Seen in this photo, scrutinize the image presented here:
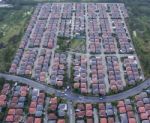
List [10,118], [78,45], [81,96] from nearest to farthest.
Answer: [10,118]
[81,96]
[78,45]

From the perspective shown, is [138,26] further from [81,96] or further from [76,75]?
[81,96]

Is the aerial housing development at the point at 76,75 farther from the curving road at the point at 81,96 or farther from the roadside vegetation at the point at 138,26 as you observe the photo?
the roadside vegetation at the point at 138,26

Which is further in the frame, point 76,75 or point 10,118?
point 76,75

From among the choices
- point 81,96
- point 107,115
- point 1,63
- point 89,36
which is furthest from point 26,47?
point 107,115

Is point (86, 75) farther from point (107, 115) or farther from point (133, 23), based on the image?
point (133, 23)

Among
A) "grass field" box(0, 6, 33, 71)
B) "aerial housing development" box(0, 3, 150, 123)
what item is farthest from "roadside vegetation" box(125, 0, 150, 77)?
"grass field" box(0, 6, 33, 71)

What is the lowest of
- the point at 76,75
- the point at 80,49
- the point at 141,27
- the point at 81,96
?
the point at 141,27

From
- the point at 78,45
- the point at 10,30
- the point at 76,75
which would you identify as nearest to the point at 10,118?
the point at 76,75
